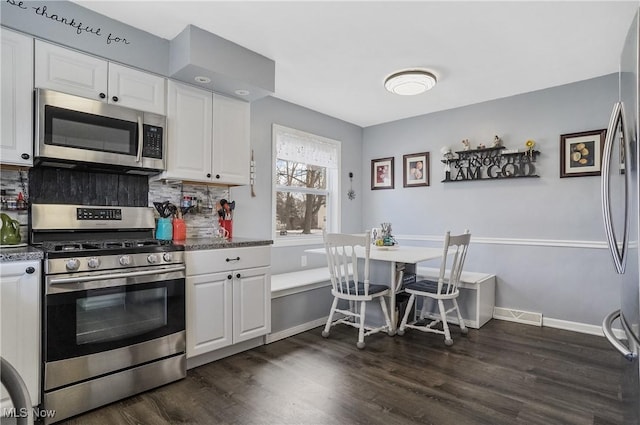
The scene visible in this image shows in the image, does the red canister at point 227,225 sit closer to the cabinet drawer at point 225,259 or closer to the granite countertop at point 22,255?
the cabinet drawer at point 225,259

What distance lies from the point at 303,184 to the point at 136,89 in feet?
7.53

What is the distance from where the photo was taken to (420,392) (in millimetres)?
2238

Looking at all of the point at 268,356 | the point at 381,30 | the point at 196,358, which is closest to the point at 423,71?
the point at 381,30

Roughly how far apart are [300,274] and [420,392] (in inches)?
76.9

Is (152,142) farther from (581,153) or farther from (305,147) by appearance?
(581,153)

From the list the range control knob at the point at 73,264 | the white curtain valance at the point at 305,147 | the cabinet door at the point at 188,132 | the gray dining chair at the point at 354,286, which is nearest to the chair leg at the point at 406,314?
the gray dining chair at the point at 354,286

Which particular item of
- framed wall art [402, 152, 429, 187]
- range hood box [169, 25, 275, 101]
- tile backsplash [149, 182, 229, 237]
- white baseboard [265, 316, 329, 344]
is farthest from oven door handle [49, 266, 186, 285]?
framed wall art [402, 152, 429, 187]

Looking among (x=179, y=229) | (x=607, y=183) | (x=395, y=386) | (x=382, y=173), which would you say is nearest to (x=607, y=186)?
(x=607, y=183)

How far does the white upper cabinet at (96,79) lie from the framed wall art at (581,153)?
12.1ft

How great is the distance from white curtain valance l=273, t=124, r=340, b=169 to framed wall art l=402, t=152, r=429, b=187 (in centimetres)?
92

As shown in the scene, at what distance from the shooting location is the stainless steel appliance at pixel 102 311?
6.31 feet

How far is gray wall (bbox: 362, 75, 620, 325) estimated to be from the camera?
11.2ft

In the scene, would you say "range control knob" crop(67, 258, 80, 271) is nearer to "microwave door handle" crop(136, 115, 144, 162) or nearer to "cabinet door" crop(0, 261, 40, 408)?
"cabinet door" crop(0, 261, 40, 408)

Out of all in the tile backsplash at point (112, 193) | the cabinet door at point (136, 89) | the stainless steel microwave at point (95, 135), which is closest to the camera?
the stainless steel microwave at point (95, 135)
